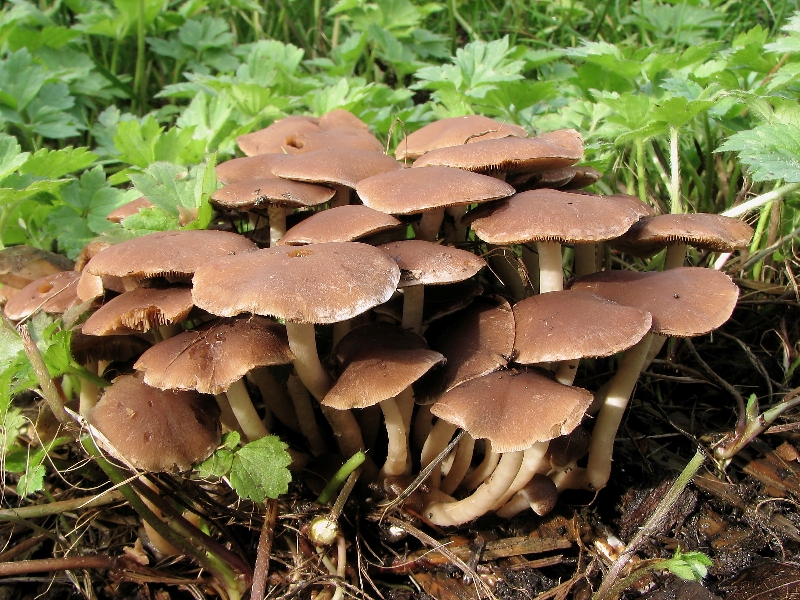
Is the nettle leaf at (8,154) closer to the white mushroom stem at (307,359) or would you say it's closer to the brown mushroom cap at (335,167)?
the brown mushroom cap at (335,167)

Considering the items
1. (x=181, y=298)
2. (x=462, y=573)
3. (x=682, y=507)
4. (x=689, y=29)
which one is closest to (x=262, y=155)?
(x=181, y=298)

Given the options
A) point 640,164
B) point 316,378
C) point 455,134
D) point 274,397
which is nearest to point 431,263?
point 316,378

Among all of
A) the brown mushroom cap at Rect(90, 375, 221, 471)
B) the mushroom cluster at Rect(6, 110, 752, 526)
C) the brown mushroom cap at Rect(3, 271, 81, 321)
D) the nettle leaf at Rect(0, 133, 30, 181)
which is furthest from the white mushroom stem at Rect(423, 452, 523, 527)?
the nettle leaf at Rect(0, 133, 30, 181)

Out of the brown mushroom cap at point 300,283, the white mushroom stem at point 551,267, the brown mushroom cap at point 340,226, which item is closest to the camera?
the brown mushroom cap at point 300,283

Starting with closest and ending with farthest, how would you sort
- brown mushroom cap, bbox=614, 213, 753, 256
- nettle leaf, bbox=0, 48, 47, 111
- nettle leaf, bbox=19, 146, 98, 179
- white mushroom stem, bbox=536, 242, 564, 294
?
1. brown mushroom cap, bbox=614, 213, 753, 256
2. white mushroom stem, bbox=536, 242, 564, 294
3. nettle leaf, bbox=19, 146, 98, 179
4. nettle leaf, bbox=0, 48, 47, 111

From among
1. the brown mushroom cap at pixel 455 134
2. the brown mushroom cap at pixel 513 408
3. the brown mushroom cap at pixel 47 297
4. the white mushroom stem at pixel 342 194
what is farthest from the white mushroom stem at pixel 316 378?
the brown mushroom cap at pixel 455 134

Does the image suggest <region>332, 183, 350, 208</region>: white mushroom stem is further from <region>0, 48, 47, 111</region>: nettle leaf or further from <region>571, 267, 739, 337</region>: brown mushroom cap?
<region>0, 48, 47, 111</region>: nettle leaf
